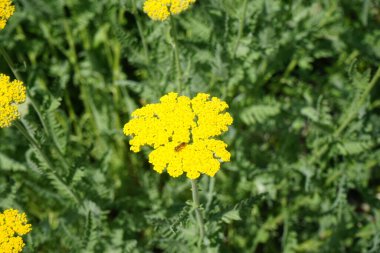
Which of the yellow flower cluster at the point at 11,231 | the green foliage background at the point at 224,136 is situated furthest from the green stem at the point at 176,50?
the yellow flower cluster at the point at 11,231

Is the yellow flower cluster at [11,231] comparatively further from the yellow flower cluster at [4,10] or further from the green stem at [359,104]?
the green stem at [359,104]

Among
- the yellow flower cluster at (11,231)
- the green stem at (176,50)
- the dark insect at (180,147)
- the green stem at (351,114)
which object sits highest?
the green stem at (176,50)

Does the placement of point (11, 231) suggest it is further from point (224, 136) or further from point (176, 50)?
point (224, 136)

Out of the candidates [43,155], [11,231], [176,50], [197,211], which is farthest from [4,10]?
[197,211]

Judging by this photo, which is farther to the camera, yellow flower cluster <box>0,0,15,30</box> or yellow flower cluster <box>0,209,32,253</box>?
yellow flower cluster <box>0,0,15,30</box>

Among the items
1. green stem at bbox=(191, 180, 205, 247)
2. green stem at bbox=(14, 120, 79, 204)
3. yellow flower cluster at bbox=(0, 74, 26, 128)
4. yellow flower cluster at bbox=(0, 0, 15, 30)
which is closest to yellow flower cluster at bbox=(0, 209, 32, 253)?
green stem at bbox=(14, 120, 79, 204)

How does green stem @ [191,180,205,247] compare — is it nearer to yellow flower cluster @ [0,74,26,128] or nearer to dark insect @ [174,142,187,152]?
dark insect @ [174,142,187,152]
